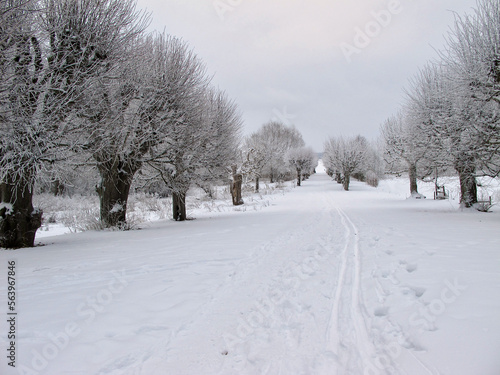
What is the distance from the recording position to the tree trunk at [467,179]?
475 inches

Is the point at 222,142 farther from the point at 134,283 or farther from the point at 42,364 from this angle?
the point at 42,364

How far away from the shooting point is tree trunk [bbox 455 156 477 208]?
12.1 m

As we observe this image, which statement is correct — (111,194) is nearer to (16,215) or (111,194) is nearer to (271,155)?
(16,215)

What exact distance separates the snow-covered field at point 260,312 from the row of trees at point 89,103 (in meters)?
2.31

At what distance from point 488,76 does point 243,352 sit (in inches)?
470

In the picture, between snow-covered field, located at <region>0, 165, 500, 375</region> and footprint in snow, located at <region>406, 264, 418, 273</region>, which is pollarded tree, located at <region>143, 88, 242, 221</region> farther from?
footprint in snow, located at <region>406, 264, 418, 273</region>

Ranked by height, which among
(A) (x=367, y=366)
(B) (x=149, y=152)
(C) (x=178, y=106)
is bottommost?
(A) (x=367, y=366)

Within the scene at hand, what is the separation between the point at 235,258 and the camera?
5.61m

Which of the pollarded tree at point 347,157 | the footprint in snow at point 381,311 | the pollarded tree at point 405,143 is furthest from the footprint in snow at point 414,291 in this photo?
the pollarded tree at point 347,157

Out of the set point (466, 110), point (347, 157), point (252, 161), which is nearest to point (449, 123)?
point (466, 110)

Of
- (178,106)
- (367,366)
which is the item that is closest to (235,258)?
(367,366)

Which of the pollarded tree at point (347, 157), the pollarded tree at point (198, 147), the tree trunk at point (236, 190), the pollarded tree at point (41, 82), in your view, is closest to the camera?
the pollarded tree at point (41, 82)

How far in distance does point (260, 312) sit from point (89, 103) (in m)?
7.10

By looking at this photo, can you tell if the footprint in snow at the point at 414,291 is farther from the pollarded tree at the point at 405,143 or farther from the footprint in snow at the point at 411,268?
the pollarded tree at the point at 405,143
